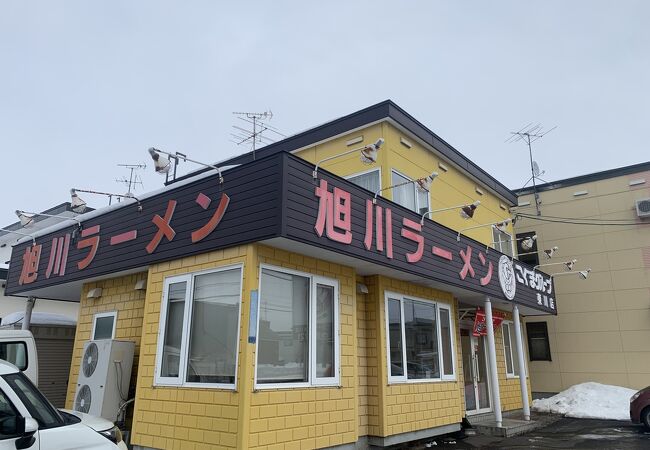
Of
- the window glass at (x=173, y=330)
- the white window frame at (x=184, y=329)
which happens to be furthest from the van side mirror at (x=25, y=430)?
the window glass at (x=173, y=330)

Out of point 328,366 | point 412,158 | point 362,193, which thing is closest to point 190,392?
point 328,366

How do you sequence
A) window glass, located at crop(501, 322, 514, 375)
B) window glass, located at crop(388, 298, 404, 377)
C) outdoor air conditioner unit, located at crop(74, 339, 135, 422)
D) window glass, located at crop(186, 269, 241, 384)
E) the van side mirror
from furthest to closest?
1. window glass, located at crop(501, 322, 514, 375)
2. window glass, located at crop(388, 298, 404, 377)
3. outdoor air conditioner unit, located at crop(74, 339, 135, 422)
4. window glass, located at crop(186, 269, 241, 384)
5. the van side mirror

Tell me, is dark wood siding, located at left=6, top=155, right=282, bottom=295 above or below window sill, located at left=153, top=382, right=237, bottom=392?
above

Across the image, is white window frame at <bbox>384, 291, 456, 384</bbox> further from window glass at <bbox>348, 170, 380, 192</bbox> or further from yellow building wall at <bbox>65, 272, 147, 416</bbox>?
yellow building wall at <bbox>65, 272, 147, 416</bbox>

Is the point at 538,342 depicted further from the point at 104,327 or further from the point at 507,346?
the point at 104,327

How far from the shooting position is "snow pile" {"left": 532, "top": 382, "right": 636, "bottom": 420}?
44.0 feet

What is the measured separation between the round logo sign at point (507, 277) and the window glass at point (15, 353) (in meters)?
10.3

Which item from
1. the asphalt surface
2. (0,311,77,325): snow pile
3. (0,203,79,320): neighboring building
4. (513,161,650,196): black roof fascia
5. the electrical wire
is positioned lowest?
the asphalt surface

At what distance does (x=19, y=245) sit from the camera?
10656mm

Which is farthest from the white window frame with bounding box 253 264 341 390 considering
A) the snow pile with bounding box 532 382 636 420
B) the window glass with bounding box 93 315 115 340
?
the snow pile with bounding box 532 382 636 420

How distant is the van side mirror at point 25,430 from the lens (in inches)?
131

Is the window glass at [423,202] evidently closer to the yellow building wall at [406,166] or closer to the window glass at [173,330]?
the yellow building wall at [406,166]

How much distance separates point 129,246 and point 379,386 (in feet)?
16.1

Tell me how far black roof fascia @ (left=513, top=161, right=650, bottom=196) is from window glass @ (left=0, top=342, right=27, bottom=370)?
17.3 metres
